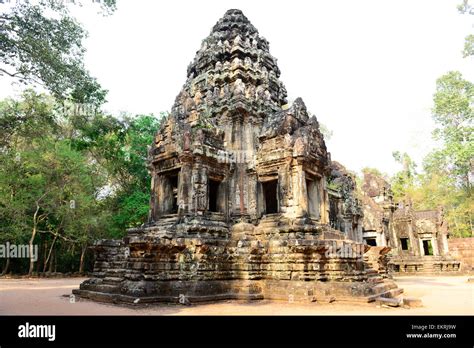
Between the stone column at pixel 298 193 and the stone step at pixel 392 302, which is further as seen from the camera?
the stone column at pixel 298 193

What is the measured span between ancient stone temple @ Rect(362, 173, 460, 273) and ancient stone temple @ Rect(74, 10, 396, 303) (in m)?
17.5

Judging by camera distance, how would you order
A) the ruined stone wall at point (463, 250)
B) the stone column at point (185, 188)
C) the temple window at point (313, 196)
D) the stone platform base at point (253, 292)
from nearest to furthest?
1. the stone platform base at point (253, 292)
2. the stone column at point (185, 188)
3. the temple window at point (313, 196)
4. the ruined stone wall at point (463, 250)

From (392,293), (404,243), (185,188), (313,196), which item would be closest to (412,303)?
(392,293)

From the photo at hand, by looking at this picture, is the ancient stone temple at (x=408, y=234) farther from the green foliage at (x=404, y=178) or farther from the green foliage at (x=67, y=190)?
the green foliage at (x=67, y=190)

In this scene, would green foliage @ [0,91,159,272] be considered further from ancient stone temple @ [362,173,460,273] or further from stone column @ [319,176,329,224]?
ancient stone temple @ [362,173,460,273]

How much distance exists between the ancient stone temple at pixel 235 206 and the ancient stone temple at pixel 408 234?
Answer: 17455 millimetres

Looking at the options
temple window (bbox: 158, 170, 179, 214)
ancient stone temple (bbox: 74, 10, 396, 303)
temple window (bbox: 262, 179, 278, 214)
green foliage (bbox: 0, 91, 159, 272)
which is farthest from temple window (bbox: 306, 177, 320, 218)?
green foliage (bbox: 0, 91, 159, 272)

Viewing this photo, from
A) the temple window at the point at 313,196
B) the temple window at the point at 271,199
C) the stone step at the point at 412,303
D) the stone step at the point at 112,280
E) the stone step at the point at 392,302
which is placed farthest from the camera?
the temple window at the point at 271,199

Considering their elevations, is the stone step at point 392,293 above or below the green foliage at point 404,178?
below

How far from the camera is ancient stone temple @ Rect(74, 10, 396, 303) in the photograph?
8500mm

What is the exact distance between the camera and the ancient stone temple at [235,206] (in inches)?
335

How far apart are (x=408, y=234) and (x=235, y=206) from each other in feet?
75.9

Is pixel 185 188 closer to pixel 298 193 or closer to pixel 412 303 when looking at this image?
pixel 298 193

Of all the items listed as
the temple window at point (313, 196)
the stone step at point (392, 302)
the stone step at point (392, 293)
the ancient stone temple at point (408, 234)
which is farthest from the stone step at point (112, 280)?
the ancient stone temple at point (408, 234)
